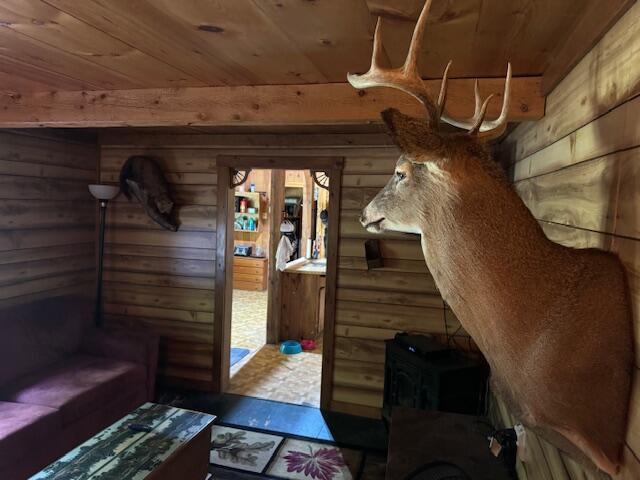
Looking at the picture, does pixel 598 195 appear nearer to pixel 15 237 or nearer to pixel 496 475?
pixel 496 475

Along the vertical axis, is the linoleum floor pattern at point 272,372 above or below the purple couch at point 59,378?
below

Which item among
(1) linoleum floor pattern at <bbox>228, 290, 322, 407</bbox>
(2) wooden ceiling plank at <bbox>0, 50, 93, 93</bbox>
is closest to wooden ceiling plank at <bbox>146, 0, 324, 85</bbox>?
(2) wooden ceiling plank at <bbox>0, 50, 93, 93</bbox>

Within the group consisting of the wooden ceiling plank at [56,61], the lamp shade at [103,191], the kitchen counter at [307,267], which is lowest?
the kitchen counter at [307,267]

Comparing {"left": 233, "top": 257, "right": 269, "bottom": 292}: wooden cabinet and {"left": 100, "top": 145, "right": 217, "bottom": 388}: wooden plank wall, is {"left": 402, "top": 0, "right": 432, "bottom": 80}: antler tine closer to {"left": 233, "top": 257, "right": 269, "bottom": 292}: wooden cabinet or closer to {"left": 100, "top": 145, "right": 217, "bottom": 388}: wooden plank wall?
{"left": 100, "top": 145, "right": 217, "bottom": 388}: wooden plank wall

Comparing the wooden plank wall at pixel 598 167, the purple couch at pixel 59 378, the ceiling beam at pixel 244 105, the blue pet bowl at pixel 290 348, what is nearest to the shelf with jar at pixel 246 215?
the blue pet bowl at pixel 290 348

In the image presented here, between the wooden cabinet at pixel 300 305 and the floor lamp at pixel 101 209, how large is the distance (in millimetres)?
2067

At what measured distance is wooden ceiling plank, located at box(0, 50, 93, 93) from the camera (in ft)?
6.27

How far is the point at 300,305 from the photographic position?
514 cm

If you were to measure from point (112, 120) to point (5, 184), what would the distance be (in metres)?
1.57

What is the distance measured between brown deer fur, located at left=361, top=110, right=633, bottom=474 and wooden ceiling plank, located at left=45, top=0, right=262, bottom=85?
92cm

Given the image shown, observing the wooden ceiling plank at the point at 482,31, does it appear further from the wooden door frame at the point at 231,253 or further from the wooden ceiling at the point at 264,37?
the wooden door frame at the point at 231,253

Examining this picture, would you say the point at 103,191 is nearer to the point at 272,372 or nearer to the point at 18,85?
the point at 18,85

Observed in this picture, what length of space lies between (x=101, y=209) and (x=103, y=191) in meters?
0.29

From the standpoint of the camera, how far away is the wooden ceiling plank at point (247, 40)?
127 cm
